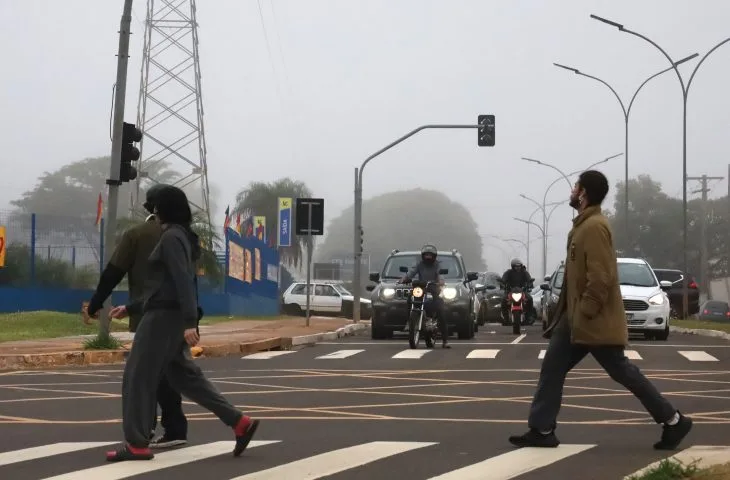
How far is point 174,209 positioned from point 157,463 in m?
1.68

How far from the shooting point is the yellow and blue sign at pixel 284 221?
6332 centimetres

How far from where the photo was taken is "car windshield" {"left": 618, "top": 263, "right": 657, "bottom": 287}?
96.5ft

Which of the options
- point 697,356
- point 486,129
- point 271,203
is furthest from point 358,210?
point 271,203

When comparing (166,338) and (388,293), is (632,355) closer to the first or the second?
(388,293)

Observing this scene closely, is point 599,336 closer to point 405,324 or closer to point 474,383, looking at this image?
point 474,383

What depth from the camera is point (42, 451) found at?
10.1m

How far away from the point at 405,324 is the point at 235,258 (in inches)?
684

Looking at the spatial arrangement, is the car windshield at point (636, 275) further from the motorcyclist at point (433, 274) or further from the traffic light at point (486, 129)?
the traffic light at point (486, 129)

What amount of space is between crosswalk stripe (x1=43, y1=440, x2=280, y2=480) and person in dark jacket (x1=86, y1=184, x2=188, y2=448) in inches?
7.5

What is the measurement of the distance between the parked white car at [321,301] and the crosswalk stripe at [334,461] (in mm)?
42156

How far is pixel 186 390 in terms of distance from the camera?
9789 mm

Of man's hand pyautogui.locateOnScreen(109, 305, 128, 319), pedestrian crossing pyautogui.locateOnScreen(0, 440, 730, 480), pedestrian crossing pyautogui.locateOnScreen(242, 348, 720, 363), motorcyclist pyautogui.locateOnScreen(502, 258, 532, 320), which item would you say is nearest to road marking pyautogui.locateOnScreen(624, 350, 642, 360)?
pedestrian crossing pyautogui.locateOnScreen(242, 348, 720, 363)

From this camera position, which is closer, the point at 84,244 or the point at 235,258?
the point at 84,244

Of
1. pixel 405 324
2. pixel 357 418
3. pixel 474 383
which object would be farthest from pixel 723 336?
pixel 357 418
